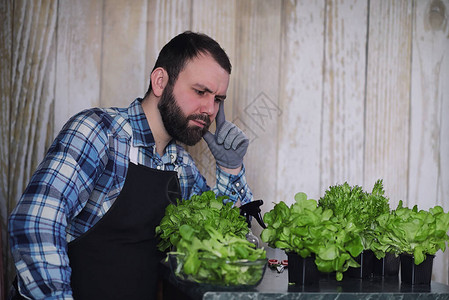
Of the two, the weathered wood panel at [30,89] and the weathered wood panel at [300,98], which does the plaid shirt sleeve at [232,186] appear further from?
the weathered wood panel at [30,89]

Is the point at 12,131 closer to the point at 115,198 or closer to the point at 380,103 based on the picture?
the point at 115,198

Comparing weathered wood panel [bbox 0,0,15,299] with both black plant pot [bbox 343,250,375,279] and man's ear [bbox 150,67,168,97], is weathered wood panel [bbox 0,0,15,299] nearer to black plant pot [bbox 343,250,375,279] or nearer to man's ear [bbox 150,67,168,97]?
man's ear [bbox 150,67,168,97]

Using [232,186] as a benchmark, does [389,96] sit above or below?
above

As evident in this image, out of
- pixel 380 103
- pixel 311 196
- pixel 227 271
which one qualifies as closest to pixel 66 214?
pixel 227 271

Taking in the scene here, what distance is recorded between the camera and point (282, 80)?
6.98 ft

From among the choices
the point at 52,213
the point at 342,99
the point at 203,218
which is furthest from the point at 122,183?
the point at 342,99

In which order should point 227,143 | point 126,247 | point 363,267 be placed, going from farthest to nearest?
point 227,143, point 126,247, point 363,267

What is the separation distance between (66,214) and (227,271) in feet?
1.74

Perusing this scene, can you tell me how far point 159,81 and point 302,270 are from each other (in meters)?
0.84

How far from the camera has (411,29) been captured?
7.23 feet

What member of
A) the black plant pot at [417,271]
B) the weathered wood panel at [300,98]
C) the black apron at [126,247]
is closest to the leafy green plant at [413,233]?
the black plant pot at [417,271]

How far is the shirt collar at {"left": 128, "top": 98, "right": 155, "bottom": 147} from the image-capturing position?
5.23 feet

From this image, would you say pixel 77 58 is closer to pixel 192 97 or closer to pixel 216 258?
pixel 192 97

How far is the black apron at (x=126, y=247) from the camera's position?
4.76 ft
